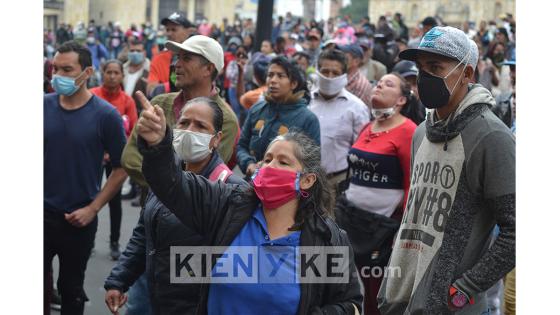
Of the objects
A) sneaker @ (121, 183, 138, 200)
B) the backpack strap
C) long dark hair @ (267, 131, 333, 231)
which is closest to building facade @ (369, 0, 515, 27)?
sneaker @ (121, 183, 138, 200)

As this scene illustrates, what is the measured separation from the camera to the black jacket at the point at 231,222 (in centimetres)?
355

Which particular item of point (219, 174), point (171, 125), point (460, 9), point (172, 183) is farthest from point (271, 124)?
point (460, 9)

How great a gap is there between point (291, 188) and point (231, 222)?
297mm

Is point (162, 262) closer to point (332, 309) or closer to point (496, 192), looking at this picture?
point (332, 309)

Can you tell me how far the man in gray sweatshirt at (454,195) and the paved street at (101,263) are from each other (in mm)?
3467

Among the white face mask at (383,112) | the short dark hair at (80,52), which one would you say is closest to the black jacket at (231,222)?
the white face mask at (383,112)

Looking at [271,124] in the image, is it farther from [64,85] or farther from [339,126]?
[64,85]

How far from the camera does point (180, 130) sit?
4.46 metres

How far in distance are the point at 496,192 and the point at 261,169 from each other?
38.2 inches

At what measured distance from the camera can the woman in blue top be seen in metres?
6.46

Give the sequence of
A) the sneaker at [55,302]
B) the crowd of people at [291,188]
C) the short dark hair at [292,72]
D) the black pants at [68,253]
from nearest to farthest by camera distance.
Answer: the crowd of people at [291,188]
the black pants at [68,253]
the short dark hair at [292,72]
the sneaker at [55,302]

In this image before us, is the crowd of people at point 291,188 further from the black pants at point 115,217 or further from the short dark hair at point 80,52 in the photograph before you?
the black pants at point 115,217

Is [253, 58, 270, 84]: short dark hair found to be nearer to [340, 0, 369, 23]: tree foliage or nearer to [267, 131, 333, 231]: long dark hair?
[267, 131, 333, 231]: long dark hair
